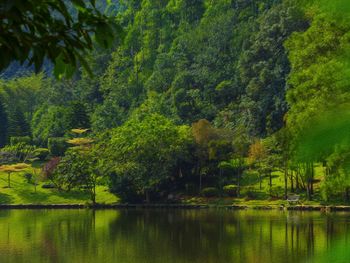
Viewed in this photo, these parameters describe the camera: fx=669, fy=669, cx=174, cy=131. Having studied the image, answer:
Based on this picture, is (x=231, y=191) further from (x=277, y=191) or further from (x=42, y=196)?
(x=42, y=196)

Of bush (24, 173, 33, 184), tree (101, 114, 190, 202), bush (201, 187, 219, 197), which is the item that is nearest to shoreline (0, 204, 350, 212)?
tree (101, 114, 190, 202)

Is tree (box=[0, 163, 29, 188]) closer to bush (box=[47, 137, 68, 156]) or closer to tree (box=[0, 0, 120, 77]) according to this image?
bush (box=[47, 137, 68, 156])

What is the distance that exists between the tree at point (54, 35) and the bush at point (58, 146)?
7284 centimetres

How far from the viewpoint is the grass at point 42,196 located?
61031mm

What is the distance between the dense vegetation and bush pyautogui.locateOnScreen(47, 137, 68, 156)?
0.42ft

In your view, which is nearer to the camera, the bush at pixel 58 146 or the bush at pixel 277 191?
the bush at pixel 277 191

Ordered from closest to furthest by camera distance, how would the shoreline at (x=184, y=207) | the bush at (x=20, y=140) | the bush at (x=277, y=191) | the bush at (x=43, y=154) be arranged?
1. the shoreline at (x=184, y=207)
2. the bush at (x=277, y=191)
3. the bush at (x=43, y=154)
4. the bush at (x=20, y=140)

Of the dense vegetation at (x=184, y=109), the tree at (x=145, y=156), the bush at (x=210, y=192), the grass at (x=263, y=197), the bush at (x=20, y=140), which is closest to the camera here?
the grass at (x=263, y=197)

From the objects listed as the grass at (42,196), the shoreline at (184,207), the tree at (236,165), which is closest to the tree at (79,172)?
the grass at (42,196)

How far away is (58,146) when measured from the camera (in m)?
75.2

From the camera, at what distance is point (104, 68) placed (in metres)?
108

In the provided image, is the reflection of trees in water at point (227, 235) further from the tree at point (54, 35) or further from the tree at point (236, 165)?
the tree at point (54, 35)

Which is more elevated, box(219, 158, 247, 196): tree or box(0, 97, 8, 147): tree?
box(0, 97, 8, 147): tree

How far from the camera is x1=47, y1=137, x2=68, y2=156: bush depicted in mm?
75188
